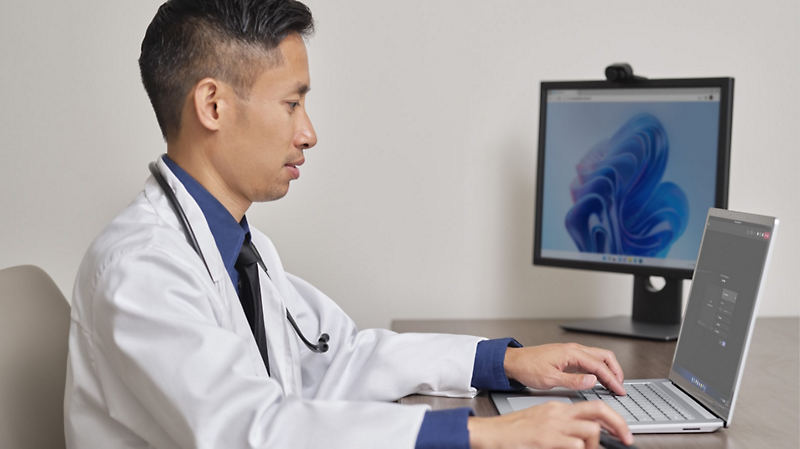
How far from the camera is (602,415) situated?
0.80m

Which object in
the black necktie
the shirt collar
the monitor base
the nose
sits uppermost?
the nose

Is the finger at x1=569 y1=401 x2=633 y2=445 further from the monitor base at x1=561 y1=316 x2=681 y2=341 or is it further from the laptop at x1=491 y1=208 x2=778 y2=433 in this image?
the monitor base at x1=561 y1=316 x2=681 y2=341

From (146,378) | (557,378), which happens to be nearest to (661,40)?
(557,378)

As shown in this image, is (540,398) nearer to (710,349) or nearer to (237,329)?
(710,349)

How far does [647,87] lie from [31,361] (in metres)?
1.26

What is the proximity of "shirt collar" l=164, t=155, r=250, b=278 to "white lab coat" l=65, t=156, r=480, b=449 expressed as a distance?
38 millimetres

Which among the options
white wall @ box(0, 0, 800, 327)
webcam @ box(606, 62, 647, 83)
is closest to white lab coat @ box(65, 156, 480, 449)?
white wall @ box(0, 0, 800, 327)

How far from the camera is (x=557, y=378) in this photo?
1072mm

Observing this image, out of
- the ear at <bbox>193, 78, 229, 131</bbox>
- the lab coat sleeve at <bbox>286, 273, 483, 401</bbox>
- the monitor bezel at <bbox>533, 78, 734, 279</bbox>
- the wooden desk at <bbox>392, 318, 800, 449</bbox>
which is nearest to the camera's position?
the wooden desk at <bbox>392, 318, 800, 449</bbox>

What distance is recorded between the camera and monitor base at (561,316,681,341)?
1490 mm

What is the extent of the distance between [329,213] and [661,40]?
2.98 feet

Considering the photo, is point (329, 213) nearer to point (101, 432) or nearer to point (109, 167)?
point (109, 167)

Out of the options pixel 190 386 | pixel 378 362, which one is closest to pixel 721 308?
pixel 378 362

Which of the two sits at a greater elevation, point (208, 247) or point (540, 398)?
point (208, 247)
